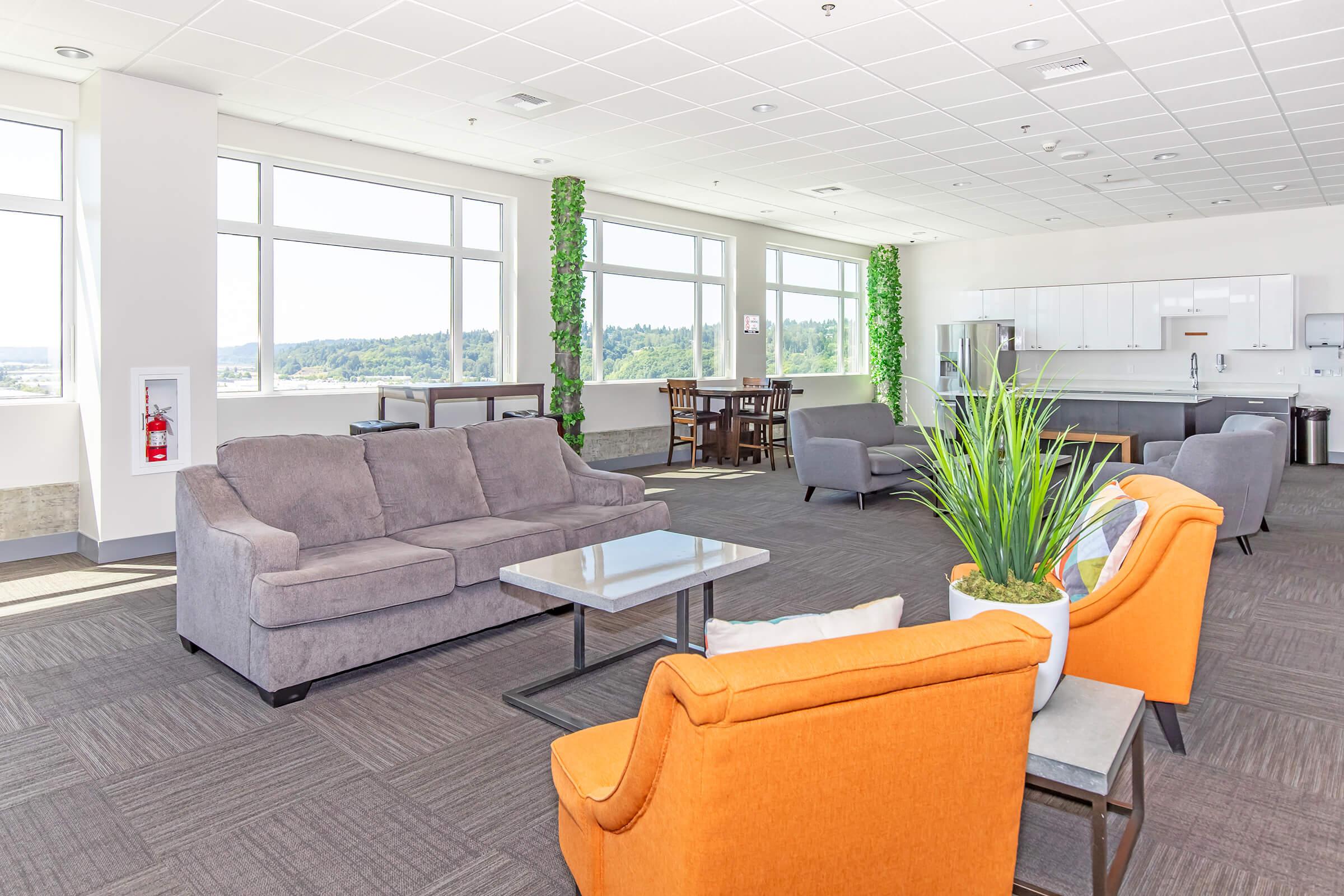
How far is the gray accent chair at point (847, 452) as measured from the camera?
7.34 meters

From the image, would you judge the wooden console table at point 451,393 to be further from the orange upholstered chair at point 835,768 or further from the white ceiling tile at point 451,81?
the orange upholstered chair at point 835,768

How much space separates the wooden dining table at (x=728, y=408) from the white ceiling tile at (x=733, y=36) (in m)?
5.08

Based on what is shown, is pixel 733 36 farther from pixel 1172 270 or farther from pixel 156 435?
pixel 1172 270

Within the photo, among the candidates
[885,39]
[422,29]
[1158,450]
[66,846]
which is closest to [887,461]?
[1158,450]

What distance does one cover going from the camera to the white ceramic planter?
197cm

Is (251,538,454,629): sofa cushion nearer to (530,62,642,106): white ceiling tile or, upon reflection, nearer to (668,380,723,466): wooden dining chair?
(530,62,642,106): white ceiling tile

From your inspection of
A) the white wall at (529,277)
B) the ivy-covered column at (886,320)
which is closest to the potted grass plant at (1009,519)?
the white wall at (529,277)

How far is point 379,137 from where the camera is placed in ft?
23.4

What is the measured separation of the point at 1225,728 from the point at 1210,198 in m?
8.56

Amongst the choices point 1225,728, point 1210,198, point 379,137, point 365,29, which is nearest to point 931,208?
point 1210,198

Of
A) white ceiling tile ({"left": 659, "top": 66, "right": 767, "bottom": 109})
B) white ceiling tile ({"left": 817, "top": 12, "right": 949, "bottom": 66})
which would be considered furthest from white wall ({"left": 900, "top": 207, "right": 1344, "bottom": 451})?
white ceiling tile ({"left": 817, "top": 12, "right": 949, "bottom": 66})

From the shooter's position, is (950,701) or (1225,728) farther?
(1225,728)

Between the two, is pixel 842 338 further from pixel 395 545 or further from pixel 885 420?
pixel 395 545

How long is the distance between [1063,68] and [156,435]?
634 cm
